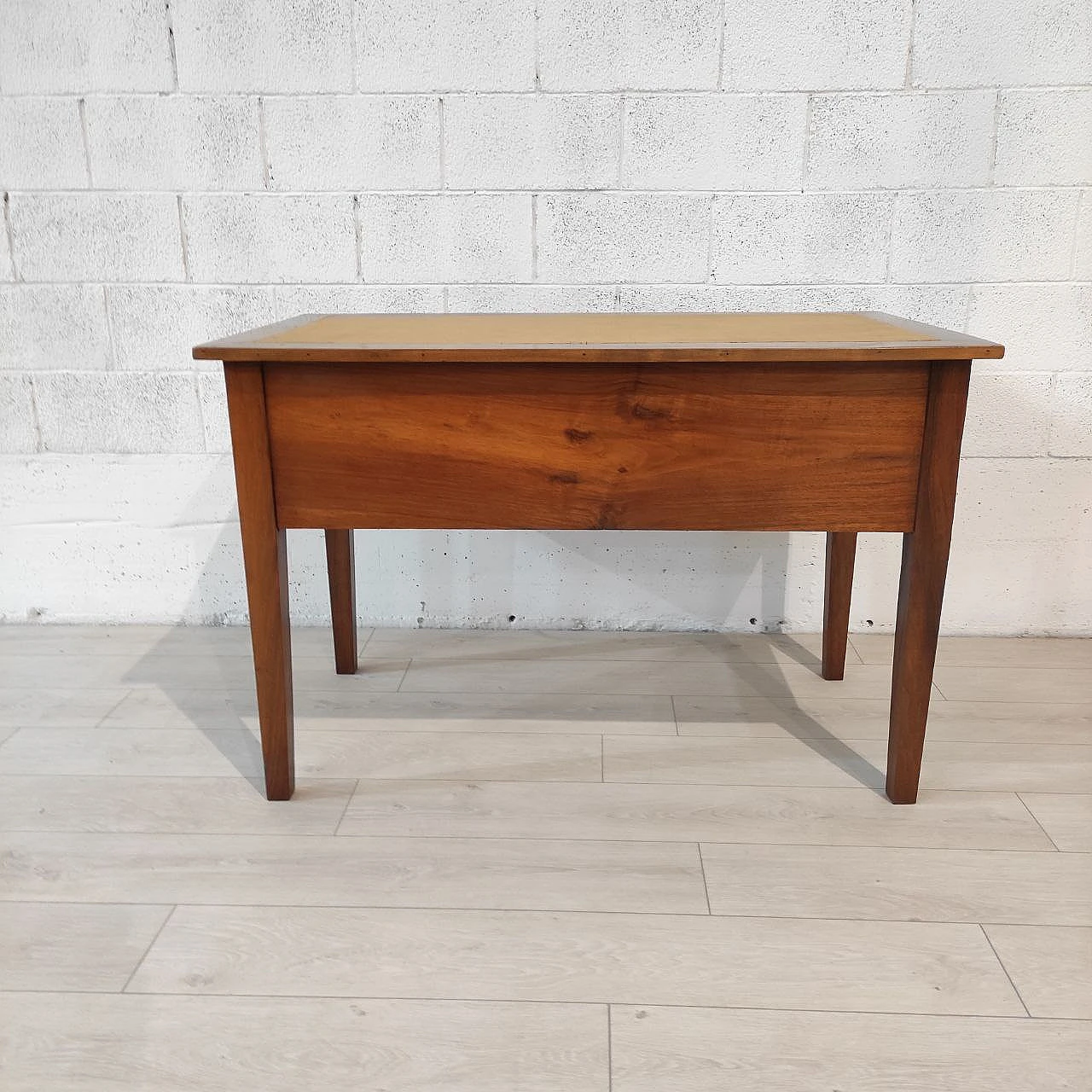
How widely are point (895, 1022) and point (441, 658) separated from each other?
4.20 feet

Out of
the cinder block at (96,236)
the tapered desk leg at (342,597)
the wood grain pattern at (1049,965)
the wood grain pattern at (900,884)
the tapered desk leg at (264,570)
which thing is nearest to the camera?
the wood grain pattern at (1049,965)

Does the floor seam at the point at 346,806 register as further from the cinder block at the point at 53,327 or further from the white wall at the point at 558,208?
the cinder block at the point at 53,327

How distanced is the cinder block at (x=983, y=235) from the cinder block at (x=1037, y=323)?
0.03 meters

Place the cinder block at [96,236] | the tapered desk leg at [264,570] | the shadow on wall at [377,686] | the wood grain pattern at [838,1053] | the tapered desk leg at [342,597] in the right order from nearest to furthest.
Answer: the wood grain pattern at [838,1053] → the tapered desk leg at [264,570] → the shadow on wall at [377,686] → the tapered desk leg at [342,597] → the cinder block at [96,236]

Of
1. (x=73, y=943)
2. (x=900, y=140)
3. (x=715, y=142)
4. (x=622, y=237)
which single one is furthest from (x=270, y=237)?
(x=73, y=943)

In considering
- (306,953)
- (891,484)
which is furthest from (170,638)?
(891,484)

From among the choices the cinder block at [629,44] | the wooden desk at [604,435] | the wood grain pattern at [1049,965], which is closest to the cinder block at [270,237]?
the cinder block at [629,44]

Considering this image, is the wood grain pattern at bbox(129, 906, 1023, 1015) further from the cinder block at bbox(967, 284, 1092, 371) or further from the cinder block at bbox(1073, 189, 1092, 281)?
the cinder block at bbox(1073, 189, 1092, 281)

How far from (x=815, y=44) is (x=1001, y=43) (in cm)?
37

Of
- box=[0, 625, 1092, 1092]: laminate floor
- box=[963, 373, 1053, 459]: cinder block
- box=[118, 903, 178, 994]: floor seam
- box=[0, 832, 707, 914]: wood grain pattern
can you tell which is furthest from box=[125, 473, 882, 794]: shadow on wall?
box=[963, 373, 1053, 459]: cinder block

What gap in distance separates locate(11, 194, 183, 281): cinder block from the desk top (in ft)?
2.00

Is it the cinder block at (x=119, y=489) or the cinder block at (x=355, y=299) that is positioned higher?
the cinder block at (x=355, y=299)

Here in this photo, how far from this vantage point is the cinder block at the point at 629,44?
2041mm

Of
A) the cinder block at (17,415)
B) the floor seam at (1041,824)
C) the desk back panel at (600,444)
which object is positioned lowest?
the floor seam at (1041,824)
